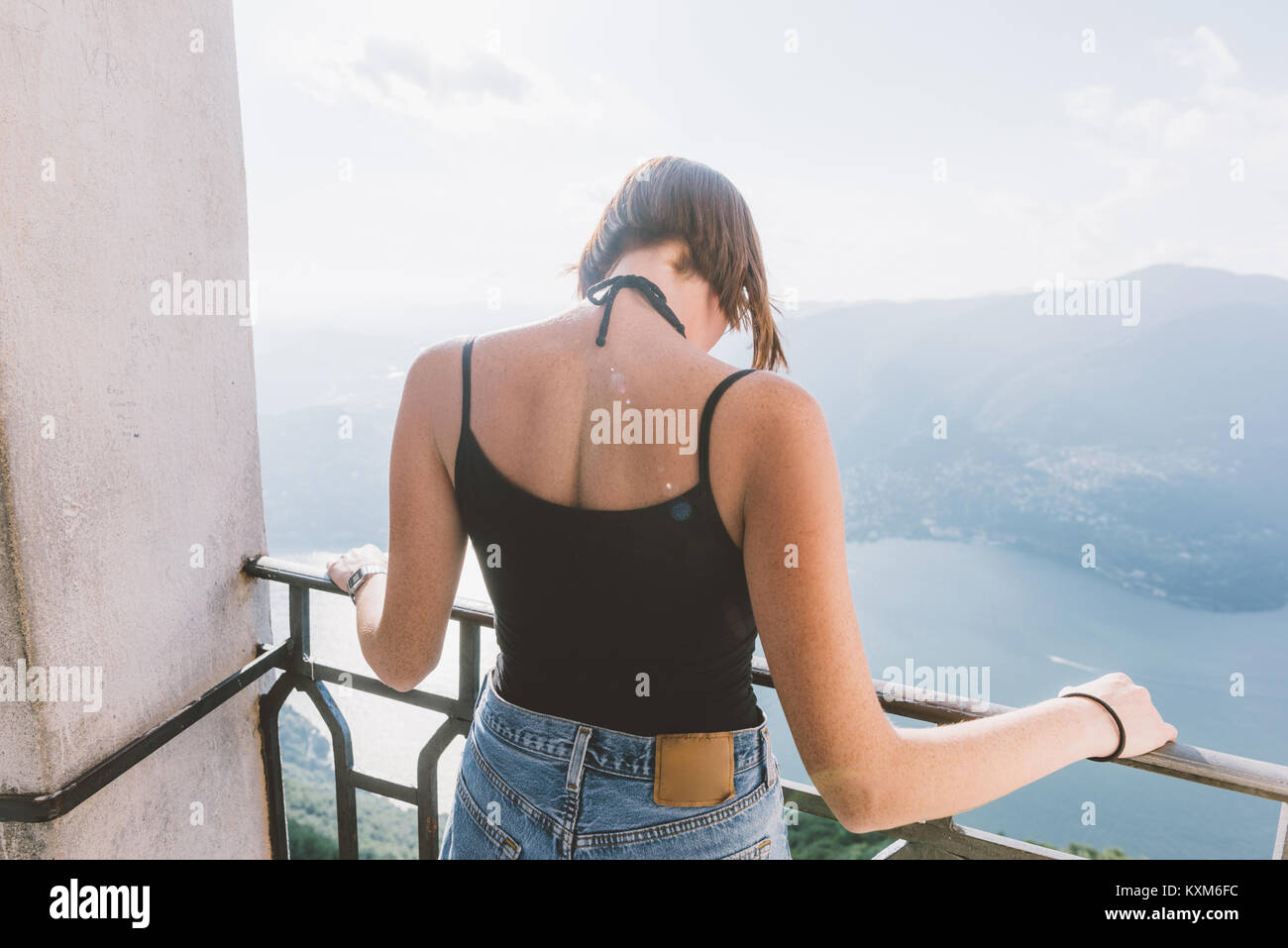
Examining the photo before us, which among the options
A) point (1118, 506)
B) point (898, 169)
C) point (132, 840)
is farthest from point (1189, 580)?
point (132, 840)

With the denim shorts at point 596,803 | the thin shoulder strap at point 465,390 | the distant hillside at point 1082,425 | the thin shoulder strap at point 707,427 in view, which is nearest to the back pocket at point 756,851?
the denim shorts at point 596,803

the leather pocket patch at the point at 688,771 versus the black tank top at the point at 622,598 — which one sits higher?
the black tank top at the point at 622,598

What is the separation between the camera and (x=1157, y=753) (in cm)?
98

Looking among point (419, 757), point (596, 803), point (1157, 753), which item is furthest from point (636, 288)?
point (419, 757)

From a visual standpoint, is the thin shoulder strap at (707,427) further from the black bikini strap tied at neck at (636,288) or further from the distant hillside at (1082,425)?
the distant hillside at (1082,425)

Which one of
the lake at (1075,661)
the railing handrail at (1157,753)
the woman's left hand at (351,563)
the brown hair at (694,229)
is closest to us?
the brown hair at (694,229)

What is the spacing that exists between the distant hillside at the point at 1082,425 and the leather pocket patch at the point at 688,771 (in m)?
48.5

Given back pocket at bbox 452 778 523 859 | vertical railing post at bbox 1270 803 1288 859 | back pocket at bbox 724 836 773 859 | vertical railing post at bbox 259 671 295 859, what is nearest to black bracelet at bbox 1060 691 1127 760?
vertical railing post at bbox 1270 803 1288 859

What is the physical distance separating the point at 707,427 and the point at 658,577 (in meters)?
0.16

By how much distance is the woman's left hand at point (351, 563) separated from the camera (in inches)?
47.7

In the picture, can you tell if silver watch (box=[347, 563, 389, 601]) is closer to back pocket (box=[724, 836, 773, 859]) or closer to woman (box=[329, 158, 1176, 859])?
woman (box=[329, 158, 1176, 859])

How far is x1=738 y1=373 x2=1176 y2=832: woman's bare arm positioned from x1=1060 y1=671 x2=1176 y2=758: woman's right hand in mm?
224
